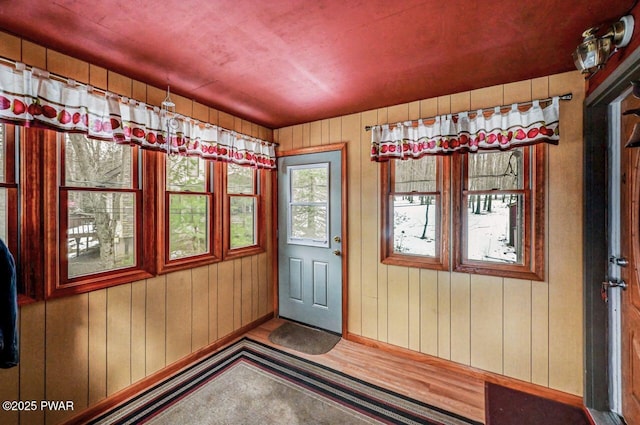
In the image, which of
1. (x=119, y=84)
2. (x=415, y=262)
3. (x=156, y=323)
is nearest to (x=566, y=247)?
(x=415, y=262)

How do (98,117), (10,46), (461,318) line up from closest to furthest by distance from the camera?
1. (10,46)
2. (98,117)
3. (461,318)

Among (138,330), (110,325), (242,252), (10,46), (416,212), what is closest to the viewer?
(10,46)

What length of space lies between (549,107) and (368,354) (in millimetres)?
2550

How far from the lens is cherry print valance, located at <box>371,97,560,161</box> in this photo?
6.63ft

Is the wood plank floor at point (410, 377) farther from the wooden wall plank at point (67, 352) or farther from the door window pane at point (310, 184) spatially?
the door window pane at point (310, 184)

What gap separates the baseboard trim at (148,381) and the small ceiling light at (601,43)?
3470mm

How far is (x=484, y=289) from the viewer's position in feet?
7.59

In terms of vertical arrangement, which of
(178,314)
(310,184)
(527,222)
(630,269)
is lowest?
(178,314)

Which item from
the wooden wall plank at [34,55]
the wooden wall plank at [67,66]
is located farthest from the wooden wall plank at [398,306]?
the wooden wall plank at [34,55]

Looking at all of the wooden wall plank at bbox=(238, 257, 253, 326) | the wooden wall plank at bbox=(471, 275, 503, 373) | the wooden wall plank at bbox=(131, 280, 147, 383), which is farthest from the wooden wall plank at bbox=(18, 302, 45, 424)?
the wooden wall plank at bbox=(471, 275, 503, 373)

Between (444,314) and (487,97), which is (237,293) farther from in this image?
(487,97)

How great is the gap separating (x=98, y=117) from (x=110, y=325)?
1.43 meters

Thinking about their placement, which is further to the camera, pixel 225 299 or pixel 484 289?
pixel 225 299

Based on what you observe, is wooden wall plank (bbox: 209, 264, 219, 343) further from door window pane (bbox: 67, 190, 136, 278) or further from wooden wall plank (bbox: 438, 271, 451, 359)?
wooden wall plank (bbox: 438, 271, 451, 359)
